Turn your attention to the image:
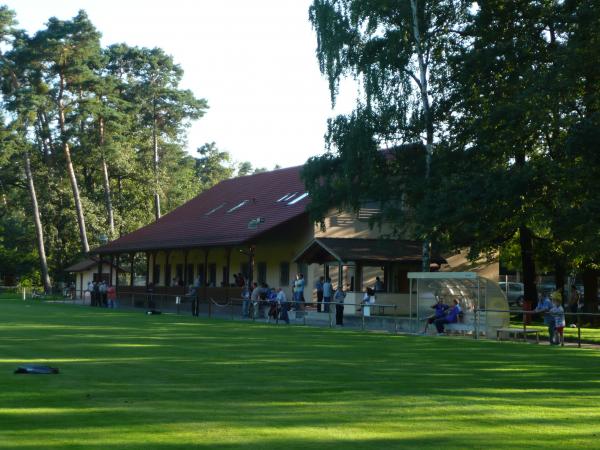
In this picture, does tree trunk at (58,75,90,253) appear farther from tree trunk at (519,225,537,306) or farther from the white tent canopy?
the white tent canopy

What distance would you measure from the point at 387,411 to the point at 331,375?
404 cm

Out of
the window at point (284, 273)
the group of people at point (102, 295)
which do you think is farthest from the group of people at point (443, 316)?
the group of people at point (102, 295)

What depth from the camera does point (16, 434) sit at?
29.8 ft

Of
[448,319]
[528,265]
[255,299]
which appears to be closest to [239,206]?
[255,299]

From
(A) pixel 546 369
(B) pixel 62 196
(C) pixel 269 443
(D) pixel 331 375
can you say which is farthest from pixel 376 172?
(B) pixel 62 196

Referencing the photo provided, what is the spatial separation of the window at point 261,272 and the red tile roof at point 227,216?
8.91 feet

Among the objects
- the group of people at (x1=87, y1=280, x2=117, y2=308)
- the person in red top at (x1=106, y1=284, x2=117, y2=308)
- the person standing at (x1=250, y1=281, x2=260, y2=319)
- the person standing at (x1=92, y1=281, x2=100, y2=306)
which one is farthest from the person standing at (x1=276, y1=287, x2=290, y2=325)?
the person standing at (x1=92, y1=281, x2=100, y2=306)

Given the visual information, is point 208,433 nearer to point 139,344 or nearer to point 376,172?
point 139,344

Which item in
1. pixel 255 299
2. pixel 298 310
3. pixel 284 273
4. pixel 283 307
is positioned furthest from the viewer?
pixel 284 273

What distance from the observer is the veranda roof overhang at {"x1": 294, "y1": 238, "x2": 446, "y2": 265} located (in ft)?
132

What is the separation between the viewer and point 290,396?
12.3 meters

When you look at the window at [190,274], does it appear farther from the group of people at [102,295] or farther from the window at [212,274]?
the group of people at [102,295]

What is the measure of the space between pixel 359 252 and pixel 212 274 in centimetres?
1486

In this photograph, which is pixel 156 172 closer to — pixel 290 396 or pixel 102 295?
pixel 102 295
